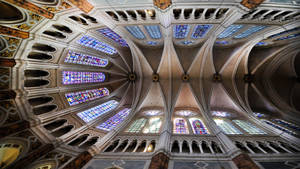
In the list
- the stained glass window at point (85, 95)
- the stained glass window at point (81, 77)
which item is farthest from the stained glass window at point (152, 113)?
the stained glass window at point (81, 77)

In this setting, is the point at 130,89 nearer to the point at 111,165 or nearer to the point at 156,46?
the point at 156,46

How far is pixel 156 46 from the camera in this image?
12.9 m

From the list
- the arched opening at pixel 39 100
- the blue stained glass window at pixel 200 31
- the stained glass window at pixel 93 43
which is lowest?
the arched opening at pixel 39 100

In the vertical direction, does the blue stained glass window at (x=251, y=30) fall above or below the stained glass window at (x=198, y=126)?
above

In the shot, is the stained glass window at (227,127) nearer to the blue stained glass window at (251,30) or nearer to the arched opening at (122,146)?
the blue stained glass window at (251,30)

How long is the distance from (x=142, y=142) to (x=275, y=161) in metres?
7.50

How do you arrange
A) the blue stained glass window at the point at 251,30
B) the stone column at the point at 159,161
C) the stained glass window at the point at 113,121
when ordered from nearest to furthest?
the stone column at the point at 159,161 < the blue stained glass window at the point at 251,30 < the stained glass window at the point at 113,121

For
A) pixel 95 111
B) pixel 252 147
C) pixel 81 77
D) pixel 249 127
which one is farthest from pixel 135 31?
pixel 249 127

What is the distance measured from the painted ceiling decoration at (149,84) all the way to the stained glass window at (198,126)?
3.5 inches

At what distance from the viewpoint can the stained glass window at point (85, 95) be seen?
10.5 metres

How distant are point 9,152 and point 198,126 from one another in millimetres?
12959

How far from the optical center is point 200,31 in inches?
369

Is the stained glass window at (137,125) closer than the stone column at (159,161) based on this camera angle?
No

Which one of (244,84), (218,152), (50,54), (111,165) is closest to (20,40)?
→ (50,54)
